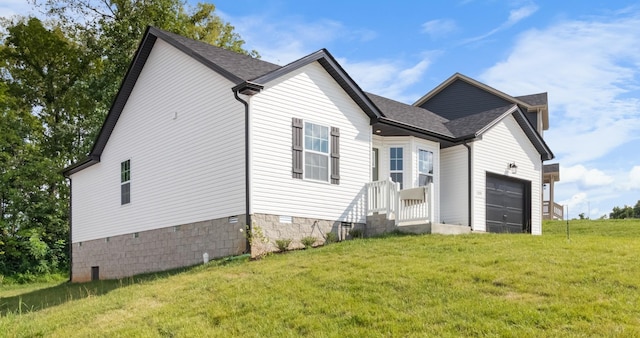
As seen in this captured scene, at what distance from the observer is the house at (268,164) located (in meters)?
14.2

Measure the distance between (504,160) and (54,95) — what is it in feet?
72.5

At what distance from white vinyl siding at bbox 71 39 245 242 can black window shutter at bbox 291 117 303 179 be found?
1265 mm

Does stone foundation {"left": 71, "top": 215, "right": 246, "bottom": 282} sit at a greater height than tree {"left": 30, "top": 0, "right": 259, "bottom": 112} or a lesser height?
lesser

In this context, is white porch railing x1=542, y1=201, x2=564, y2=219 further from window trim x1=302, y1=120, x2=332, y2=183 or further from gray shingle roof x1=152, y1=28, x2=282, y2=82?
gray shingle roof x1=152, y1=28, x2=282, y2=82

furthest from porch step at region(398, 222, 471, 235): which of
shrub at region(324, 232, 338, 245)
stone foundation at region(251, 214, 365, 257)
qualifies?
shrub at region(324, 232, 338, 245)

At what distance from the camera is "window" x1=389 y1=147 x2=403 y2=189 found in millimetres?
17188

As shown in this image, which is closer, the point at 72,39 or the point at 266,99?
the point at 266,99

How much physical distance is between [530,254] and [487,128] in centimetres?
781

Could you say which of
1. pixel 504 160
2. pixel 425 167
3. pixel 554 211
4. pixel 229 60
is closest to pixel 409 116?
pixel 425 167

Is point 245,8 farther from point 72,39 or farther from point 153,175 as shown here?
point 72,39

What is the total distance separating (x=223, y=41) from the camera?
3325 cm

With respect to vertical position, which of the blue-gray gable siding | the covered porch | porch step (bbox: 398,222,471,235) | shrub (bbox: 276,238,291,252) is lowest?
shrub (bbox: 276,238,291,252)

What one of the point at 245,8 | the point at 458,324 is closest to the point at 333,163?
the point at 245,8

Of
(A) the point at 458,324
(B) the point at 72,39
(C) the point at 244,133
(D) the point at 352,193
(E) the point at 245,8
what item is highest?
(B) the point at 72,39
